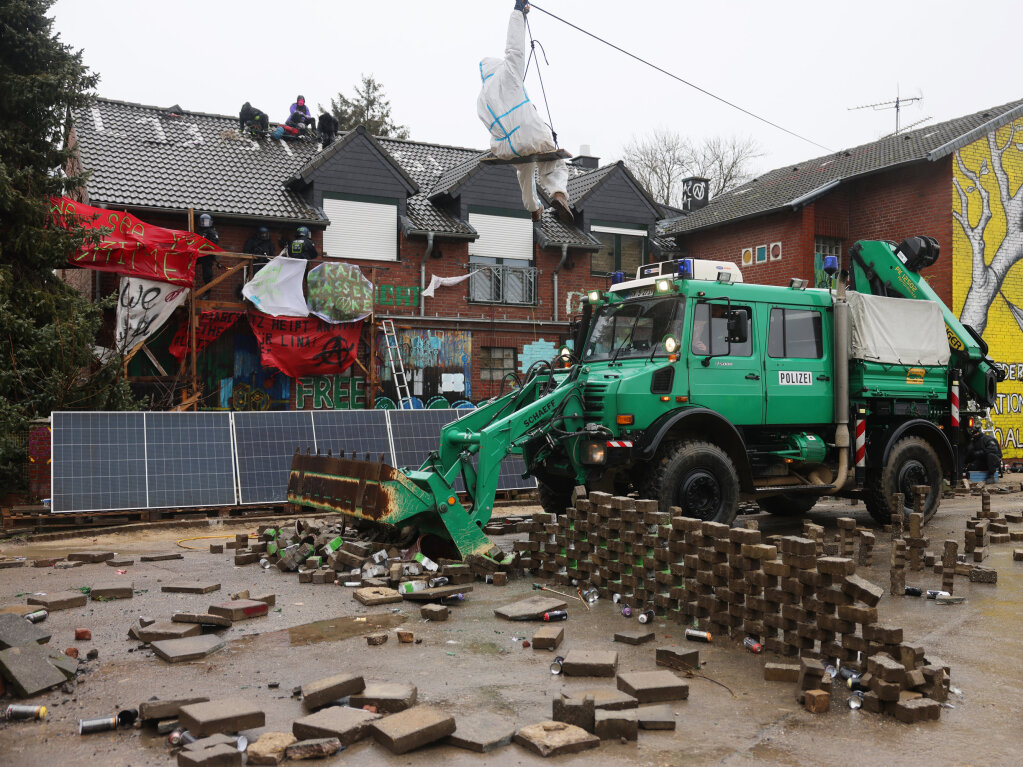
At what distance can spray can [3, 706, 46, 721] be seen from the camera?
15.3 ft

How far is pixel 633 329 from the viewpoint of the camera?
9930 millimetres

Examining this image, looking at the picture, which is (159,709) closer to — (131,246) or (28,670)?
(28,670)

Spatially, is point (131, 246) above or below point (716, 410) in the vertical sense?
above

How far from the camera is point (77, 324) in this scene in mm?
14367

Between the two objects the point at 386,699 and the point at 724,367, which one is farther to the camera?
the point at 724,367

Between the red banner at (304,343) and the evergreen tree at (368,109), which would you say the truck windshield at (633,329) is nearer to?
the red banner at (304,343)

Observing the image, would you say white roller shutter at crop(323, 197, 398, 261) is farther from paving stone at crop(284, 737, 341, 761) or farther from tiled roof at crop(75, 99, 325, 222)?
paving stone at crop(284, 737, 341, 761)

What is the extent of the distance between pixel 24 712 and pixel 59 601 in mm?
3026

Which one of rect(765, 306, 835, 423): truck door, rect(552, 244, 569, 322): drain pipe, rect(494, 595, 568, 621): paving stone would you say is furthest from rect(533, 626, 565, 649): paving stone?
rect(552, 244, 569, 322): drain pipe

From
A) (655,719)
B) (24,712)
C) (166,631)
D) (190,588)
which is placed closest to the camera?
(655,719)

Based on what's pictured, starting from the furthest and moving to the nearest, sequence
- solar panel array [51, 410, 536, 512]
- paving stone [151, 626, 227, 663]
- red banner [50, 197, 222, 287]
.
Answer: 1. red banner [50, 197, 222, 287]
2. solar panel array [51, 410, 536, 512]
3. paving stone [151, 626, 227, 663]

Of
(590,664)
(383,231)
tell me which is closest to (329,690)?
(590,664)

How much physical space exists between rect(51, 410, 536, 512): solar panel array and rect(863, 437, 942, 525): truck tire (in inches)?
205

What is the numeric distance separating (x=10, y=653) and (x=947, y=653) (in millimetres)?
6168
